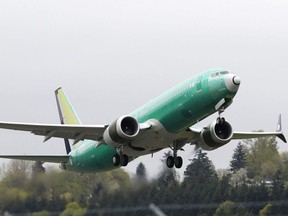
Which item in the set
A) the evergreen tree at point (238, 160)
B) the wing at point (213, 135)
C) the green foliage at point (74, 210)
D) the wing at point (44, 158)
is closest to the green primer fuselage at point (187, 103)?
the wing at point (213, 135)

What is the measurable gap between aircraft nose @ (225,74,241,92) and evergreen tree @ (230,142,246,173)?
1628cm

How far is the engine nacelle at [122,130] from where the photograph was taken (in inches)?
1763

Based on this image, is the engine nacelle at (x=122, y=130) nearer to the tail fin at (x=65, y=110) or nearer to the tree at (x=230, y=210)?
the tree at (x=230, y=210)

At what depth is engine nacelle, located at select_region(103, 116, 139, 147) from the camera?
4478 centimetres

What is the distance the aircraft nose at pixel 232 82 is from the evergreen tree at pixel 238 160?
641 inches

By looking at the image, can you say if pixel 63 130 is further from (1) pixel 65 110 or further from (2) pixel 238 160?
(2) pixel 238 160

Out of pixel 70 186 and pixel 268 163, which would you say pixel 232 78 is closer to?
pixel 70 186

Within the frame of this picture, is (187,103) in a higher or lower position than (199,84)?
lower

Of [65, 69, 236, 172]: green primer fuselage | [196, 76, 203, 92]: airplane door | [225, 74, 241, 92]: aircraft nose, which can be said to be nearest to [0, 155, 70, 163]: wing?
[65, 69, 236, 172]: green primer fuselage

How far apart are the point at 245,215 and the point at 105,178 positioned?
432 inches

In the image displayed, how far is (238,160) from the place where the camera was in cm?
6244

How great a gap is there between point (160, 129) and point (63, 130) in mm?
5325

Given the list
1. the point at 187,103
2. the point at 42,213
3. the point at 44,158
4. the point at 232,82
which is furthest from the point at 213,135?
the point at 42,213

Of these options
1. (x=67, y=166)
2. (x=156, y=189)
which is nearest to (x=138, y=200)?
(x=156, y=189)
